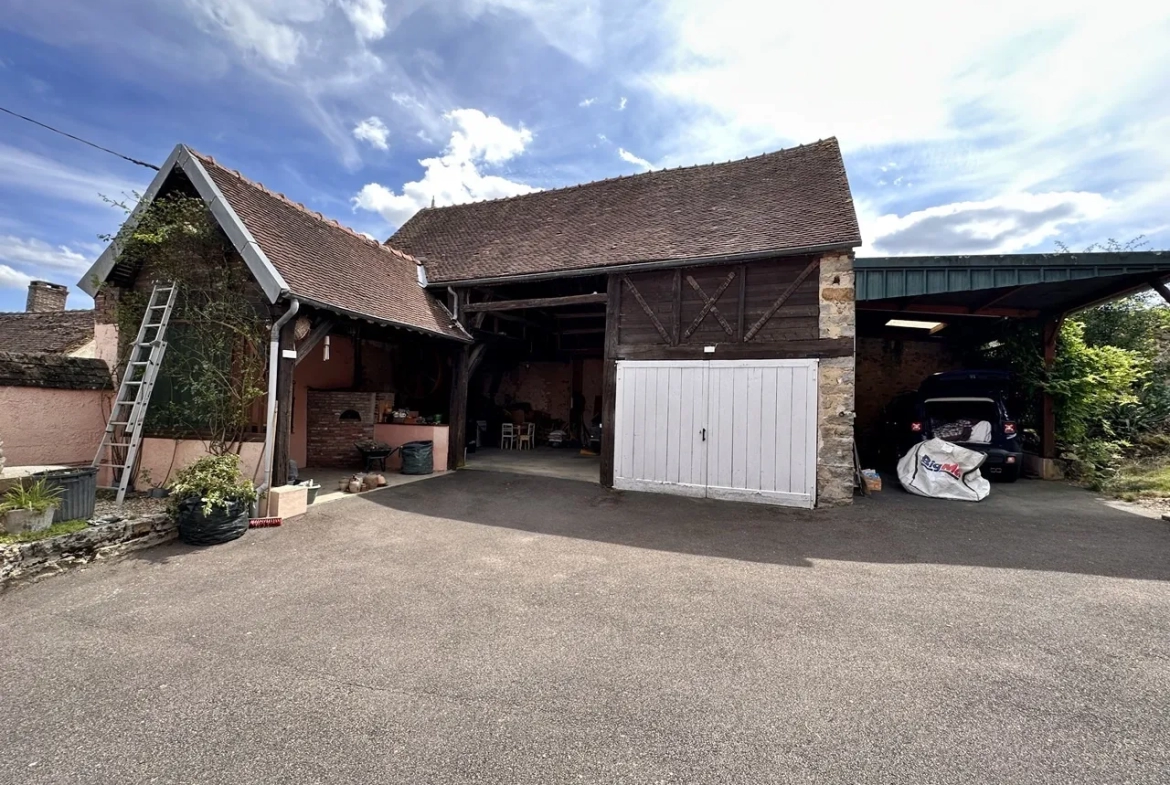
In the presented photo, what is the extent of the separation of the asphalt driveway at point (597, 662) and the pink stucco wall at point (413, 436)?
4.05 meters

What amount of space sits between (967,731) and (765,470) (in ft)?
15.5

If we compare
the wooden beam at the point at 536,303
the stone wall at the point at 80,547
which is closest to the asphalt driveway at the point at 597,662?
the stone wall at the point at 80,547

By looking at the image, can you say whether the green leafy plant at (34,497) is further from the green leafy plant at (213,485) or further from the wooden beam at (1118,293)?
the wooden beam at (1118,293)

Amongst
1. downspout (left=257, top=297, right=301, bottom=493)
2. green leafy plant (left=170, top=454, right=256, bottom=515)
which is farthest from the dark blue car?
green leafy plant (left=170, top=454, right=256, bottom=515)

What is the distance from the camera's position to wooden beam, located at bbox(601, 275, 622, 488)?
7865 mm

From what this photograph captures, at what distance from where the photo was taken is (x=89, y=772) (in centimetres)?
197

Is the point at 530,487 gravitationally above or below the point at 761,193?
below

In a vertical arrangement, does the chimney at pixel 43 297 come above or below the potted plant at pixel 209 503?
above

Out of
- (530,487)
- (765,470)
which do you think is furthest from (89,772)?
(765,470)

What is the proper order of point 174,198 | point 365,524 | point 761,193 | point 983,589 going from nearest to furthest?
point 983,589 < point 365,524 < point 174,198 < point 761,193

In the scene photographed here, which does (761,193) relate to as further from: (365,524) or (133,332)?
(133,332)

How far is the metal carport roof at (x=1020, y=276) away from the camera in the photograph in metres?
6.57

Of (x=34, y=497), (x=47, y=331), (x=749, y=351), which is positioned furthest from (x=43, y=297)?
(x=749, y=351)

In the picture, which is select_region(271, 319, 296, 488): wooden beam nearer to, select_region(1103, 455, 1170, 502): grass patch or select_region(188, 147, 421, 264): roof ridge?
select_region(188, 147, 421, 264): roof ridge
